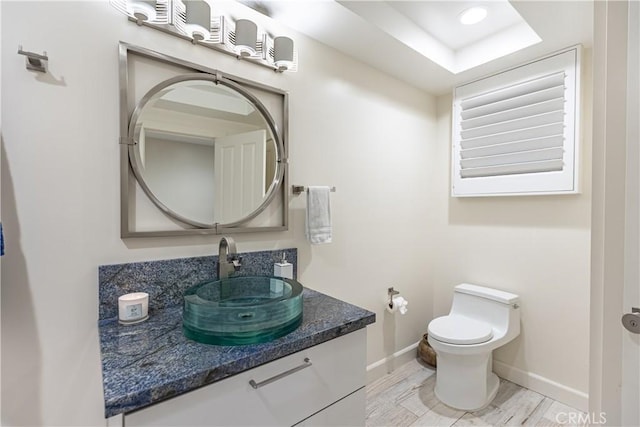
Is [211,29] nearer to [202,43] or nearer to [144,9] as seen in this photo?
[202,43]

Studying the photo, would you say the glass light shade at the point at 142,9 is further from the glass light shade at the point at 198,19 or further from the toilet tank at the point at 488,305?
the toilet tank at the point at 488,305

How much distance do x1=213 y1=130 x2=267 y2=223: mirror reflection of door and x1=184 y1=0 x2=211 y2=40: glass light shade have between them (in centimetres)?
44

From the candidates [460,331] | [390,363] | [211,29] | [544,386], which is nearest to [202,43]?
[211,29]

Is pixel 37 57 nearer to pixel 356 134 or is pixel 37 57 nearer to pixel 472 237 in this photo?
pixel 356 134

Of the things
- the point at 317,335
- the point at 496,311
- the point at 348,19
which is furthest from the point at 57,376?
the point at 496,311

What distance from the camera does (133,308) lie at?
1067 millimetres

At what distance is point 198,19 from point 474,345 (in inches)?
85.8

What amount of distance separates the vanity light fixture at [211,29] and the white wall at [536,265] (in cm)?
156

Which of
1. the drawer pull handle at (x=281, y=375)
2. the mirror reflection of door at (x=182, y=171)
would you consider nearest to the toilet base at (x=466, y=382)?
the drawer pull handle at (x=281, y=375)

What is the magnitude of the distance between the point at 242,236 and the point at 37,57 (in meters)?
0.96

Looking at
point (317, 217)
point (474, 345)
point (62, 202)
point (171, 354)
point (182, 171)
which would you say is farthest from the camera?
point (474, 345)

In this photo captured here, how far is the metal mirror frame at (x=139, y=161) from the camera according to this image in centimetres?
115

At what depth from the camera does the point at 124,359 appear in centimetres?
80

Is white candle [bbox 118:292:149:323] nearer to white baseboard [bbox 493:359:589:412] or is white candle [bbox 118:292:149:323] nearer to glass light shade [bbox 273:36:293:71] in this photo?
glass light shade [bbox 273:36:293:71]
